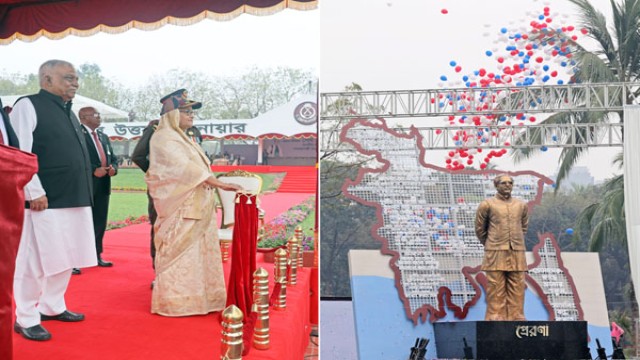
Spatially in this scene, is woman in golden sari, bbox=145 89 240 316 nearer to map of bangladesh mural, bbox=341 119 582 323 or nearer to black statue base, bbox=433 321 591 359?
map of bangladesh mural, bbox=341 119 582 323

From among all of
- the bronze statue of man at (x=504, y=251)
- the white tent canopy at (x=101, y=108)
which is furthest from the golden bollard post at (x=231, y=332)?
the bronze statue of man at (x=504, y=251)

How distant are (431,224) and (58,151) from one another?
120 inches

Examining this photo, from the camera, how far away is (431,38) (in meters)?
4.38

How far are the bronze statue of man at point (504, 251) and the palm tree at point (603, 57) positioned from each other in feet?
2.67

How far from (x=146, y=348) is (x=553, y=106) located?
3.89 meters

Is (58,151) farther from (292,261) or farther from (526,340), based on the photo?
(526,340)

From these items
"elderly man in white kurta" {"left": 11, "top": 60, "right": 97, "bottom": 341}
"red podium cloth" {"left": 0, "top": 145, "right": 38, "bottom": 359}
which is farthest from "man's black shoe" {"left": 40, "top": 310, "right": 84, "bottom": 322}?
"red podium cloth" {"left": 0, "top": 145, "right": 38, "bottom": 359}

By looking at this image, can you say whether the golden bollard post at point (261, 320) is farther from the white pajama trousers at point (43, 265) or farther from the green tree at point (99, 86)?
the green tree at point (99, 86)

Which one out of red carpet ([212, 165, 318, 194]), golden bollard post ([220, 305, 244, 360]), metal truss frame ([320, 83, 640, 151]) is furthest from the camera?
metal truss frame ([320, 83, 640, 151])

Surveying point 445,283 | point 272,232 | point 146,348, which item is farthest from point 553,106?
point 146,348

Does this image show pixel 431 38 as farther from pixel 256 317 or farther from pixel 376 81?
pixel 256 317

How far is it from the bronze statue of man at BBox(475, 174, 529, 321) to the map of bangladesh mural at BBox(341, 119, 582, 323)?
41 cm

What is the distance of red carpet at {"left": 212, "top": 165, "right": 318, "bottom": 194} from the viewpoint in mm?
3033

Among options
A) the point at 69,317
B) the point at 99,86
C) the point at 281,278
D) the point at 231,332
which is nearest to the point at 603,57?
the point at 281,278
